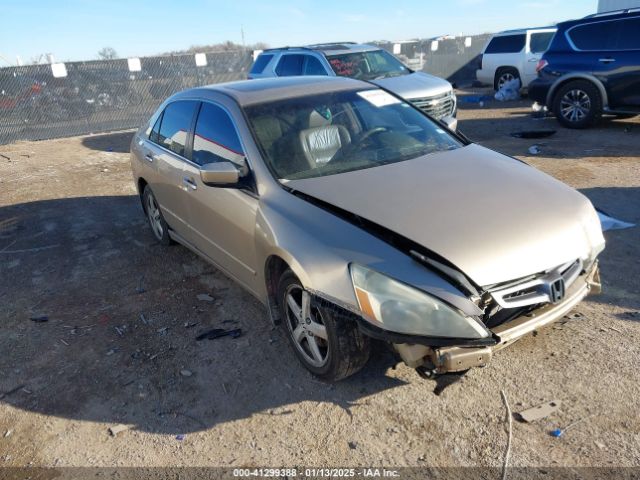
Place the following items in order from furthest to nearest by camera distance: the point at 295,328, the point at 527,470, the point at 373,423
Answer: the point at 295,328, the point at 373,423, the point at 527,470

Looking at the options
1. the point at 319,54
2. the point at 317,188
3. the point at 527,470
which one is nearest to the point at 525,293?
the point at 527,470

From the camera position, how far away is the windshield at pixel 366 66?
33.0 ft

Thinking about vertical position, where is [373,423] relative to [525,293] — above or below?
below

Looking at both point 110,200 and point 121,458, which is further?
point 110,200

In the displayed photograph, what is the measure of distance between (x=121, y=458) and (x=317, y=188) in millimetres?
1919

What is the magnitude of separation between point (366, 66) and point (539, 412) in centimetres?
861

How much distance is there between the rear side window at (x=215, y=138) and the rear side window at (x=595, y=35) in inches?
334

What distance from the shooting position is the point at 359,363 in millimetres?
3041

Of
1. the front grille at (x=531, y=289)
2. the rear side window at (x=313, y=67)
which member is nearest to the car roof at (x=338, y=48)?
the rear side window at (x=313, y=67)

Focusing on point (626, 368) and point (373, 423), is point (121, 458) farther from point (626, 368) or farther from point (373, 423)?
point (626, 368)

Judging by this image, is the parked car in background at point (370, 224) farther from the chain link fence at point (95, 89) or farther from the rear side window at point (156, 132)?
the chain link fence at point (95, 89)

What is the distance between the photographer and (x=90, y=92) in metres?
15.4

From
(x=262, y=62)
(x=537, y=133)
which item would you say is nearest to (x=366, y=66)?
(x=262, y=62)

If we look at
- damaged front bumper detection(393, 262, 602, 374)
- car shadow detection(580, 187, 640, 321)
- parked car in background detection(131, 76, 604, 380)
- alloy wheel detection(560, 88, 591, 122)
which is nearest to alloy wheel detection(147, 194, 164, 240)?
parked car in background detection(131, 76, 604, 380)
